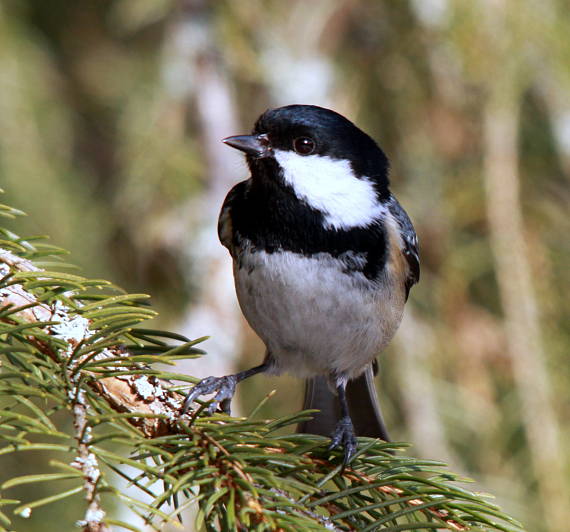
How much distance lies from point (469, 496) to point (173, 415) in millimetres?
585

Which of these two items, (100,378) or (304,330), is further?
(304,330)

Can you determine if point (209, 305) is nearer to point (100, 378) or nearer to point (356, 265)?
point (356, 265)

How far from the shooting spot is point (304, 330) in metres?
2.37

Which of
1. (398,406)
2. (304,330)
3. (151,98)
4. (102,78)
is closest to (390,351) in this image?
(398,406)

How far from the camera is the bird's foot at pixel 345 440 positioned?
5.50 feet

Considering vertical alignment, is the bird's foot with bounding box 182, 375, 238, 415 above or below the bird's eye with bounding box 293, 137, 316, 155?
below

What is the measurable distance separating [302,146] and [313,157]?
0.05 m

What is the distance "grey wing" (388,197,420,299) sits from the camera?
264 cm

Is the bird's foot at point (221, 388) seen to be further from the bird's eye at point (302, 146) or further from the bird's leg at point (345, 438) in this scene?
the bird's eye at point (302, 146)

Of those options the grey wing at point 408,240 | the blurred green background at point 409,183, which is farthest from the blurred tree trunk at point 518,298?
the grey wing at point 408,240

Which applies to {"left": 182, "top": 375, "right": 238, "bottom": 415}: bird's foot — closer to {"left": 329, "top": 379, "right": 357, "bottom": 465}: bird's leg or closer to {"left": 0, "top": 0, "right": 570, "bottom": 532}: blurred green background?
{"left": 329, "top": 379, "right": 357, "bottom": 465}: bird's leg

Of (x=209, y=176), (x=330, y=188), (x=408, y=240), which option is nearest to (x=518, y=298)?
(x=408, y=240)

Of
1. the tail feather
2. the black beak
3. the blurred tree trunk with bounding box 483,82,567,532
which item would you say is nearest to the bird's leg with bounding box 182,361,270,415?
the tail feather

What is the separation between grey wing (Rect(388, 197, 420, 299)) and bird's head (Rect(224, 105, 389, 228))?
0.17m
